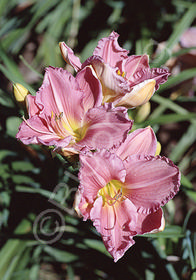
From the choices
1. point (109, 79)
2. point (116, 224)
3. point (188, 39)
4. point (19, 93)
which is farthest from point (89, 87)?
point (188, 39)

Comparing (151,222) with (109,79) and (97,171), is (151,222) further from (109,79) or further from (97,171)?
(109,79)

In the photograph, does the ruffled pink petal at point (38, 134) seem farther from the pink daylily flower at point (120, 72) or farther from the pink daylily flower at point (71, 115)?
the pink daylily flower at point (120, 72)

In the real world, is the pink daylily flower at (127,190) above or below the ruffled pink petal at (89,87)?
below

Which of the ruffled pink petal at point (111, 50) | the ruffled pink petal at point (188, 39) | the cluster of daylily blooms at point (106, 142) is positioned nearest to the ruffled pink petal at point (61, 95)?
the cluster of daylily blooms at point (106, 142)

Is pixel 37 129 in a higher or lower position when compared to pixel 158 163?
higher

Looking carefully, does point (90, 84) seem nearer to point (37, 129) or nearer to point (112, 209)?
point (37, 129)

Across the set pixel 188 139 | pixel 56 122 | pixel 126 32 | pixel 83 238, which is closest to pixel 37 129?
pixel 56 122
